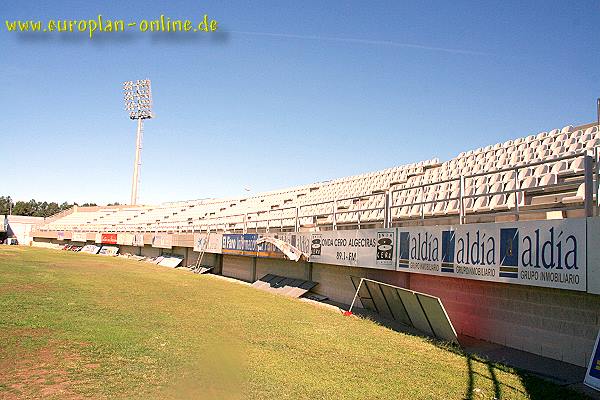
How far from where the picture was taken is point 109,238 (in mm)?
49688

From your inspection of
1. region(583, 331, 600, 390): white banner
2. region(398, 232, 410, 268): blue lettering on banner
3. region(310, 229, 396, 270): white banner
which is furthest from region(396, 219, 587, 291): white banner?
region(310, 229, 396, 270): white banner

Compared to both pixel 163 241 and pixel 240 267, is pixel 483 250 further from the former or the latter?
pixel 163 241

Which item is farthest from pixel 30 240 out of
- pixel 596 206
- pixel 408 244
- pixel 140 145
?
pixel 596 206

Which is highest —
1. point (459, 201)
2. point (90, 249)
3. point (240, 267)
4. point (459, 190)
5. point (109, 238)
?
point (459, 190)

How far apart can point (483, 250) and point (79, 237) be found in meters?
54.3

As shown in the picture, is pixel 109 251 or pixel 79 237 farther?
pixel 79 237

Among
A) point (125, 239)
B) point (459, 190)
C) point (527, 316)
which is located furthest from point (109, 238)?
point (527, 316)

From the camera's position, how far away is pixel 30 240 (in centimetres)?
7650

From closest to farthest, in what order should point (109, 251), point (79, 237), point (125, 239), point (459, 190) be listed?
point (459, 190) < point (125, 239) < point (109, 251) < point (79, 237)

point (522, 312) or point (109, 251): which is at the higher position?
point (522, 312)

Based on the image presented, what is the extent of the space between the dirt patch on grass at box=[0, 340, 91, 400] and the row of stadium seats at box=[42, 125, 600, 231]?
706 centimetres

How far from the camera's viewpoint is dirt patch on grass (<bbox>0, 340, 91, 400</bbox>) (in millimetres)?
5871

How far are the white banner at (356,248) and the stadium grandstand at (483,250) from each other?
32 mm

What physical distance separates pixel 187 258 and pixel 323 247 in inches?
838
